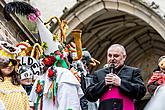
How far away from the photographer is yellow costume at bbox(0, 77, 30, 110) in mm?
5241

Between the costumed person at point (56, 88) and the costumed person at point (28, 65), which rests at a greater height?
the costumed person at point (28, 65)

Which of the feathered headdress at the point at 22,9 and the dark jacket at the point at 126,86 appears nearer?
the dark jacket at the point at 126,86

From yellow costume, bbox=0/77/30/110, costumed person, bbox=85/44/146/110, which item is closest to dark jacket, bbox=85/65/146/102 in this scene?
costumed person, bbox=85/44/146/110

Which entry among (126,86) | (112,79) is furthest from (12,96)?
(126,86)

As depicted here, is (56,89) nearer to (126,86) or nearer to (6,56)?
(6,56)

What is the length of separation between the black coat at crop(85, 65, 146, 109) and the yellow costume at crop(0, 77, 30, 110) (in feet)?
2.10

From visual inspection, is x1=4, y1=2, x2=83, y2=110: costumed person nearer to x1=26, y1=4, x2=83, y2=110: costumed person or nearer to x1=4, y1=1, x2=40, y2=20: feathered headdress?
x1=26, y1=4, x2=83, y2=110: costumed person

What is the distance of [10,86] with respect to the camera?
537 cm

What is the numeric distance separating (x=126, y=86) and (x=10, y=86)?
1.14 metres

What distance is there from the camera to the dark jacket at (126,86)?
525cm

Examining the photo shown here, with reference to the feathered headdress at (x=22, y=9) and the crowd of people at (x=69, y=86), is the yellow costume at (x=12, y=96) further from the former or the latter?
the feathered headdress at (x=22, y=9)

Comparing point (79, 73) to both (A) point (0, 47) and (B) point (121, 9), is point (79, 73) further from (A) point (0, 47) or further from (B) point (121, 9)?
(B) point (121, 9)

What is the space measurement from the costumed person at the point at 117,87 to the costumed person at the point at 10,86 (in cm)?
65

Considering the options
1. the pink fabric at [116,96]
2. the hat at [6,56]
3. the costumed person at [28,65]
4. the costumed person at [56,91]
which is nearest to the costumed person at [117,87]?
the pink fabric at [116,96]
